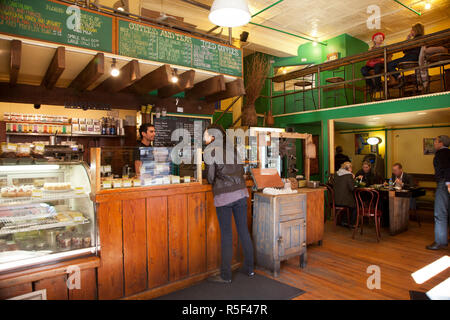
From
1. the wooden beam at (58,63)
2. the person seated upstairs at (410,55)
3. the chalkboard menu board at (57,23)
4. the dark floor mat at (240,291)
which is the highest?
the person seated upstairs at (410,55)

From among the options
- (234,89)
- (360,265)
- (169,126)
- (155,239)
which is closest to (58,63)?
(155,239)

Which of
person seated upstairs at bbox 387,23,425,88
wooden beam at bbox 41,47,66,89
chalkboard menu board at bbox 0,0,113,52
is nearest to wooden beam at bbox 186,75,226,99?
chalkboard menu board at bbox 0,0,113,52

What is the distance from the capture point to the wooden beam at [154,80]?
376 cm

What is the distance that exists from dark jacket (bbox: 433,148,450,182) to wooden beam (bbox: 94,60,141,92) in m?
4.66

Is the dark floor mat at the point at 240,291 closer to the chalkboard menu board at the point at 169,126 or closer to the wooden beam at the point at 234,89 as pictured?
the wooden beam at the point at 234,89

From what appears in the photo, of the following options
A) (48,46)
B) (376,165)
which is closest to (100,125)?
(48,46)

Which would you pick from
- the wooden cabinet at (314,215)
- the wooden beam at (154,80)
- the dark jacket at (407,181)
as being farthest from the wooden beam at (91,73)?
the dark jacket at (407,181)

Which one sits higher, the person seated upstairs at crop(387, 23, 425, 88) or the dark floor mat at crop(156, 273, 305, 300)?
the person seated upstairs at crop(387, 23, 425, 88)

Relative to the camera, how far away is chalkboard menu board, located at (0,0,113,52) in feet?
9.52

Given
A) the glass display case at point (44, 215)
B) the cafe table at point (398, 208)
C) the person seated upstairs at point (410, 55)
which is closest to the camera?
the glass display case at point (44, 215)

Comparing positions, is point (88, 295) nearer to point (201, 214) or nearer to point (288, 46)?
point (201, 214)

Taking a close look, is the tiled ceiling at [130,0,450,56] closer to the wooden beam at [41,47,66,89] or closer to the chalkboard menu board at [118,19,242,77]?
the chalkboard menu board at [118,19,242,77]

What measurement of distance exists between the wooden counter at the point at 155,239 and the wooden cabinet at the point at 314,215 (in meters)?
1.88

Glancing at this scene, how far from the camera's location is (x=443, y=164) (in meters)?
4.60
